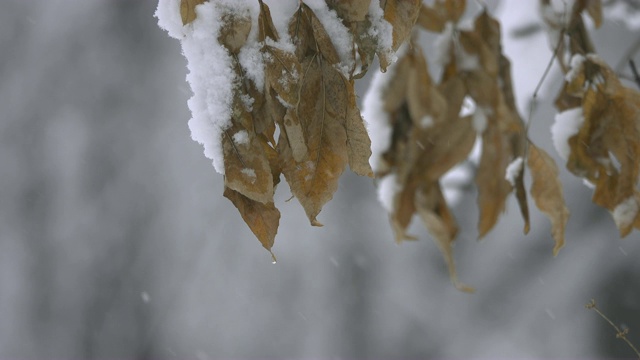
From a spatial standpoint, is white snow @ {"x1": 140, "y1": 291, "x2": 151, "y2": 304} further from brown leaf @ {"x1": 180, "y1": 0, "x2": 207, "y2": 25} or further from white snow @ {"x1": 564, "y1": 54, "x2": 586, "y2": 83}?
brown leaf @ {"x1": 180, "y1": 0, "x2": 207, "y2": 25}

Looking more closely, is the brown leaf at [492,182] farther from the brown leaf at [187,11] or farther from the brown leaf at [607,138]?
the brown leaf at [187,11]

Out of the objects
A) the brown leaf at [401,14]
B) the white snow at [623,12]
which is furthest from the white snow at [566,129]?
the white snow at [623,12]

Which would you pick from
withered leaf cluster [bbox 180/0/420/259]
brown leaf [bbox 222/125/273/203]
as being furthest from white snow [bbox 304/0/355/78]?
brown leaf [bbox 222/125/273/203]

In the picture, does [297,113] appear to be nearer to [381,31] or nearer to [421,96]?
[381,31]

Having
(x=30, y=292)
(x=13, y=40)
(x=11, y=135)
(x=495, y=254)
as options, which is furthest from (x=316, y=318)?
(x=13, y=40)

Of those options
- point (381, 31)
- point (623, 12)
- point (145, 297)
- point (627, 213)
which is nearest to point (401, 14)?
point (381, 31)

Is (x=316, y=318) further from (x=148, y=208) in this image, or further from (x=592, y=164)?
(x=592, y=164)
